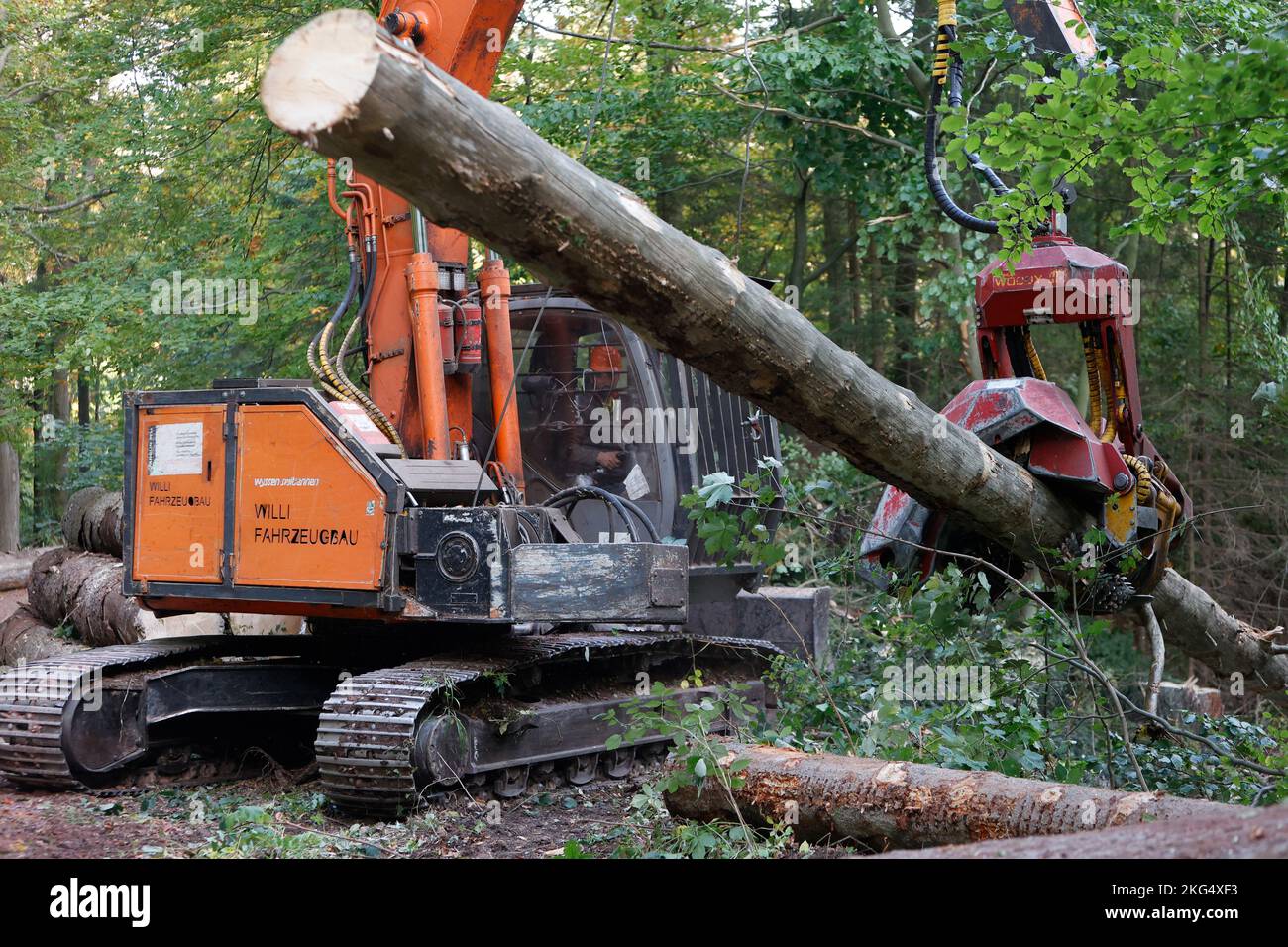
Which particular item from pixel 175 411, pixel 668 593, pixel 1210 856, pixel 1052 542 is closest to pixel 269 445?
pixel 175 411

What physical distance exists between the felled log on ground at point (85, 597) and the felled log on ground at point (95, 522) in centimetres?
9

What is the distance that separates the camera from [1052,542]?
5.31 m

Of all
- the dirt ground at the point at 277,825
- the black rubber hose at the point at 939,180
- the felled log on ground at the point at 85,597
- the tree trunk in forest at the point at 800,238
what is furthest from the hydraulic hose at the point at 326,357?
the tree trunk in forest at the point at 800,238

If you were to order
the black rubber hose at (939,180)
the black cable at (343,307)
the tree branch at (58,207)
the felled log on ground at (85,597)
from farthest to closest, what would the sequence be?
the tree branch at (58,207), the felled log on ground at (85,597), the black cable at (343,307), the black rubber hose at (939,180)

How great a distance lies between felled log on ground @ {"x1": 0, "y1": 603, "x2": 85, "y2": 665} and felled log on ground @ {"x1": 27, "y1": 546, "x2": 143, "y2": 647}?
116 millimetres

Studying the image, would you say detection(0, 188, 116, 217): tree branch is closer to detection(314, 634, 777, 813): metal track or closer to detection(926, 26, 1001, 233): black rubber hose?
detection(314, 634, 777, 813): metal track

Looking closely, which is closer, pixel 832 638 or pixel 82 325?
pixel 832 638

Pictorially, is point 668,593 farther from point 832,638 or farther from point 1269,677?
point 832,638

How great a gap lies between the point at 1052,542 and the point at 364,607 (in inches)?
117

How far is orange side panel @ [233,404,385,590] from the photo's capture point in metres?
5.53

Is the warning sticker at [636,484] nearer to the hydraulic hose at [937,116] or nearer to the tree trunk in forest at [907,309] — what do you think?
the hydraulic hose at [937,116]

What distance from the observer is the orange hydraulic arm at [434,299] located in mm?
6012

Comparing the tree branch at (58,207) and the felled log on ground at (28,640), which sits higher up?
the tree branch at (58,207)

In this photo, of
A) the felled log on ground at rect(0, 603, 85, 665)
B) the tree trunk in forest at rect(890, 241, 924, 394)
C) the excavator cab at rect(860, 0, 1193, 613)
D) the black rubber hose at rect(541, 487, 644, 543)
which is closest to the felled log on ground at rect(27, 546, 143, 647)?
the felled log on ground at rect(0, 603, 85, 665)
